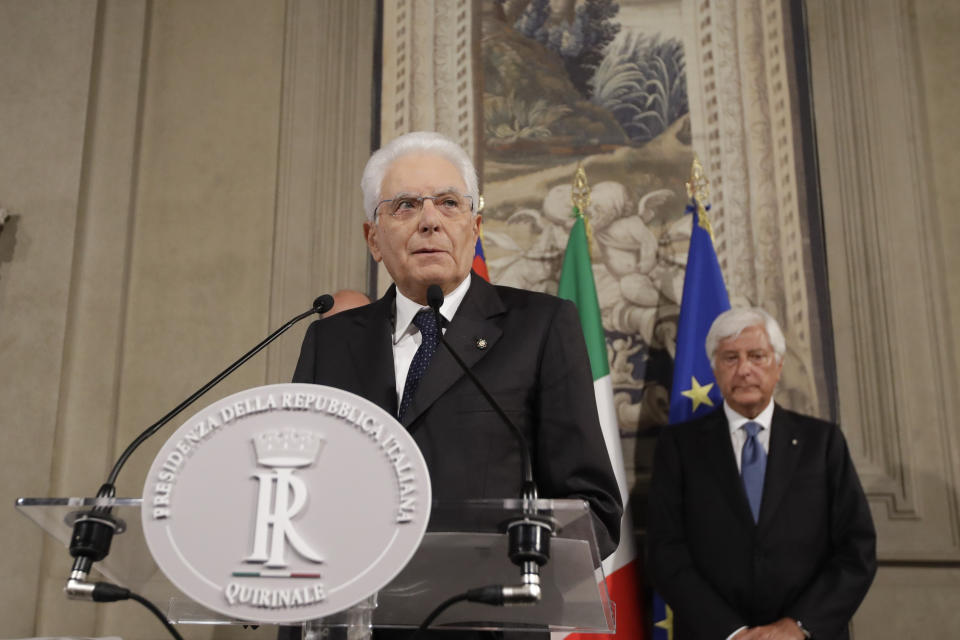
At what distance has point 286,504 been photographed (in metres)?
1.11

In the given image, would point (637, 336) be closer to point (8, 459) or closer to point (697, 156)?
point (697, 156)

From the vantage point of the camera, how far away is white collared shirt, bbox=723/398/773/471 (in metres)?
3.35

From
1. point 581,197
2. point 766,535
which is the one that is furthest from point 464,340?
point 581,197

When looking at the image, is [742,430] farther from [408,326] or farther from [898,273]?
[408,326]

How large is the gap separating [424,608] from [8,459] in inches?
124

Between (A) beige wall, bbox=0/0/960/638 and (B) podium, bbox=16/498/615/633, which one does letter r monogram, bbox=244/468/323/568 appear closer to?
(B) podium, bbox=16/498/615/633

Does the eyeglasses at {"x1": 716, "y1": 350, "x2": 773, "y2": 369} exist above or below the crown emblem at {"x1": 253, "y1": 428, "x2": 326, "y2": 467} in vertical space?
above

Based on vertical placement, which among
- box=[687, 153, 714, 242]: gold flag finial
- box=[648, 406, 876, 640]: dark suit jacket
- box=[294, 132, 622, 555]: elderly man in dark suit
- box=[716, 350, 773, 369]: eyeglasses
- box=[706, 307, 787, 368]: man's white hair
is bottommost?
box=[648, 406, 876, 640]: dark suit jacket

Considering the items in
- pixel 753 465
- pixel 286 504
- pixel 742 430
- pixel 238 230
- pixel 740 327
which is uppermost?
pixel 238 230

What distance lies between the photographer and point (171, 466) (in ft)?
3.76

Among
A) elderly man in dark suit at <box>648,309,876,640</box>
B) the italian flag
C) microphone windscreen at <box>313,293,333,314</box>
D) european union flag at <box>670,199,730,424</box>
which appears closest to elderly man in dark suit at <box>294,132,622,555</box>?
microphone windscreen at <box>313,293,333,314</box>

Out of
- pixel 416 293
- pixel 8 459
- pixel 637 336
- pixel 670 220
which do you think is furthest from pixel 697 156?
pixel 8 459

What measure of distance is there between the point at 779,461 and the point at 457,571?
7.54ft

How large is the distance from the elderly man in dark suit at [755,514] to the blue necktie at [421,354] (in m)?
1.75
